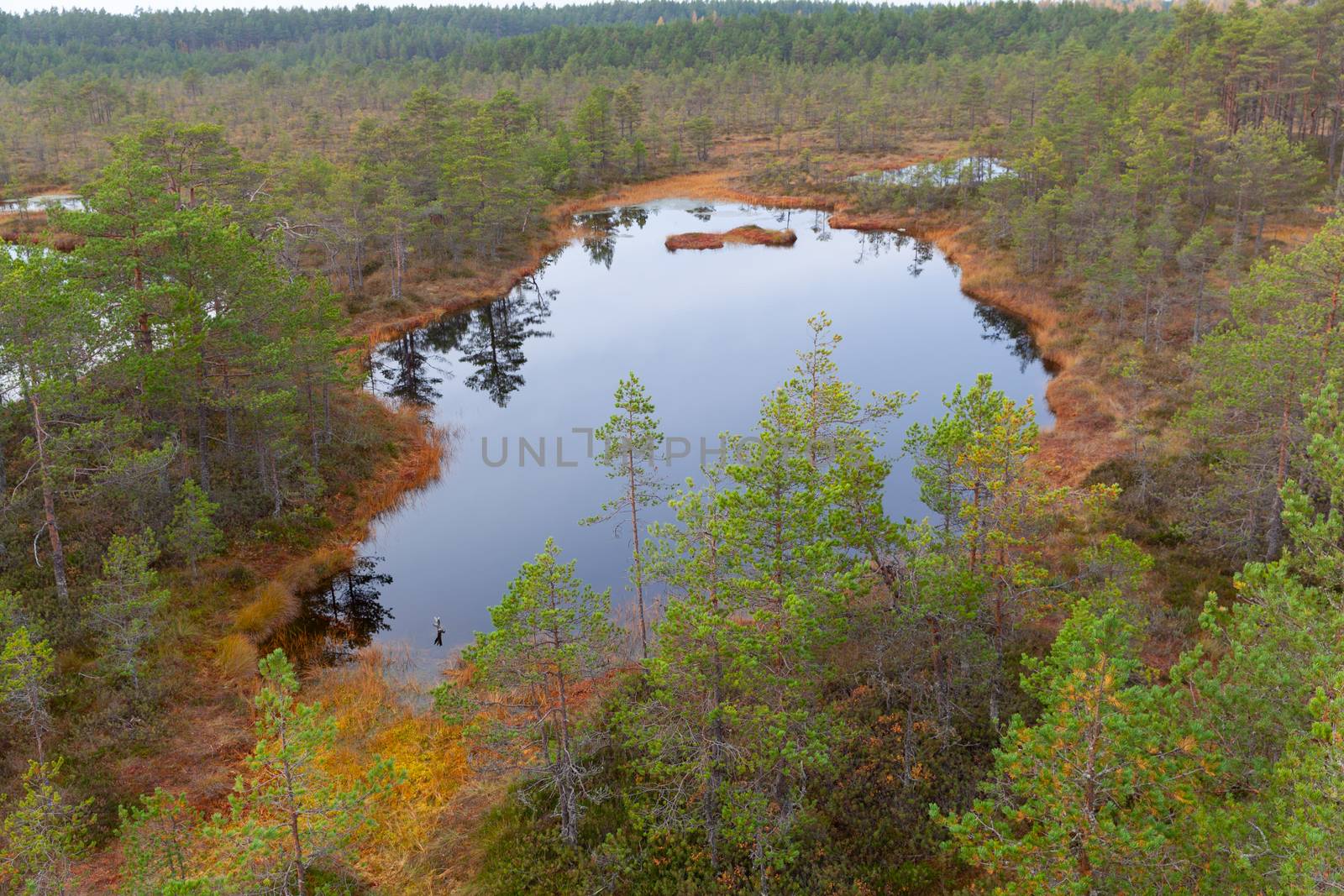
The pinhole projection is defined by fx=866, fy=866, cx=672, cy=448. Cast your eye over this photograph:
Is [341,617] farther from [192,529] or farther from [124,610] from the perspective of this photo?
[124,610]

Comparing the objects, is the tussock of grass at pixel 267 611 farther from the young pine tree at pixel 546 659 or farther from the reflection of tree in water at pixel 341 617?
the young pine tree at pixel 546 659

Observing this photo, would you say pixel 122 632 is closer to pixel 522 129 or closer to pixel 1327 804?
pixel 1327 804

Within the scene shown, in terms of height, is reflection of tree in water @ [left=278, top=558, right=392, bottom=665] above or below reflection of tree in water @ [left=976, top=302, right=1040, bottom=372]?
below

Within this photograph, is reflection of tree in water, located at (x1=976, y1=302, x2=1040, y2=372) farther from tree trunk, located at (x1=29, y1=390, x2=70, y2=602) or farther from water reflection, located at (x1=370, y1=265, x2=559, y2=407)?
tree trunk, located at (x1=29, y1=390, x2=70, y2=602)

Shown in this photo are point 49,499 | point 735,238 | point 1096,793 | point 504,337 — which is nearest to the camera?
point 1096,793

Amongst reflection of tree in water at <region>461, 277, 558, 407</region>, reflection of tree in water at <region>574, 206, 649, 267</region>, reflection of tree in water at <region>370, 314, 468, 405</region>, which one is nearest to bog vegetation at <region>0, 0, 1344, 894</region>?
reflection of tree in water at <region>370, 314, 468, 405</region>

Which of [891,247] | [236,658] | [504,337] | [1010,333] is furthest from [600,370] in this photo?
[891,247]
